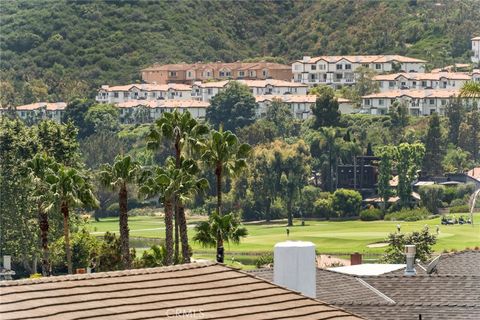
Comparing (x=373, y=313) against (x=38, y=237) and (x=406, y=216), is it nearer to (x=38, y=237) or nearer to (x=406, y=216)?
(x=38, y=237)

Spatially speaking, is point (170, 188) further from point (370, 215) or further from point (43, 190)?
point (370, 215)

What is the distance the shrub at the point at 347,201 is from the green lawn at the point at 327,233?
3.42 m

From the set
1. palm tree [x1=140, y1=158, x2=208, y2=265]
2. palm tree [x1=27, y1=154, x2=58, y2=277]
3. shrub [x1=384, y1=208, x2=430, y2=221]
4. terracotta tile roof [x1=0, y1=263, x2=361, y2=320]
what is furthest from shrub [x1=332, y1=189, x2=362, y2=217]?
terracotta tile roof [x1=0, y1=263, x2=361, y2=320]

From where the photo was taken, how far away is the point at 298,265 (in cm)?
2514

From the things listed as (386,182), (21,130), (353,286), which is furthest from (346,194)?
(353,286)

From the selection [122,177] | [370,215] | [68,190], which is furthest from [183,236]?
[370,215]

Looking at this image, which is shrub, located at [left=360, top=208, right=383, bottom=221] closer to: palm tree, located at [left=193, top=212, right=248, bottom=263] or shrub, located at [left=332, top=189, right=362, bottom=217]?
shrub, located at [left=332, top=189, right=362, bottom=217]

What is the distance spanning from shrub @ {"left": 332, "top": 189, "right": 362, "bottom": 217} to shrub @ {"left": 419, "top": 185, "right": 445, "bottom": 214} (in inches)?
284

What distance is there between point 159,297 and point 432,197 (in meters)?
178

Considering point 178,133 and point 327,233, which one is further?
point 327,233

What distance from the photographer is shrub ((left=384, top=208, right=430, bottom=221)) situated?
189 m

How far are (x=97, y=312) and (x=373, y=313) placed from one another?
10228 millimetres

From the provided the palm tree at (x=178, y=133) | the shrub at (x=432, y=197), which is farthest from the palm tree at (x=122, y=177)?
the shrub at (x=432, y=197)

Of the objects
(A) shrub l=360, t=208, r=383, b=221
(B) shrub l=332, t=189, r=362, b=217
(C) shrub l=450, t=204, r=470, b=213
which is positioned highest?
(B) shrub l=332, t=189, r=362, b=217
